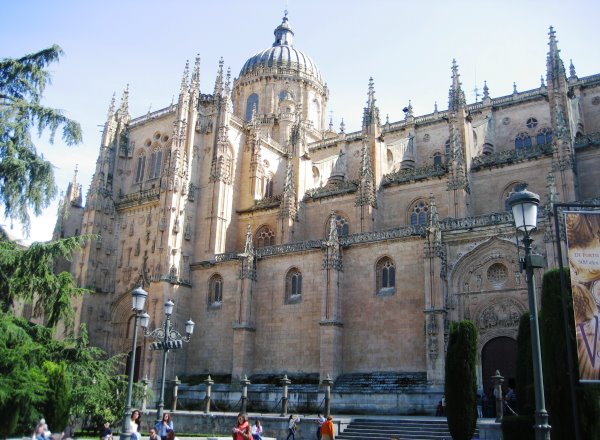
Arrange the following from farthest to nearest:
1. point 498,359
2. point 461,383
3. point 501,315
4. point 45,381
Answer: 1. point 501,315
2. point 498,359
3. point 461,383
4. point 45,381

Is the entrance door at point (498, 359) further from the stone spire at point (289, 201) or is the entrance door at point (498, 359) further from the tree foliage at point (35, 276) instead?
the tree foliage at point (35, 276)

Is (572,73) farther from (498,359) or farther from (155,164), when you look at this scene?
(155,164)

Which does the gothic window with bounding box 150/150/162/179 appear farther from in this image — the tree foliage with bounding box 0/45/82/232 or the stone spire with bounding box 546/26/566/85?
the stone spire with bounding box 546/26/566/85

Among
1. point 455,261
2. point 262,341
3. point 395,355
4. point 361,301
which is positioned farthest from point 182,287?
point 455,261

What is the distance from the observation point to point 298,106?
49.7 m

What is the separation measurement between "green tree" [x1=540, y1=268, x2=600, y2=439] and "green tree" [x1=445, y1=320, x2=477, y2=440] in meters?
6.03

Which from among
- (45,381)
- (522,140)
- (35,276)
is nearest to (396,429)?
(45,381)

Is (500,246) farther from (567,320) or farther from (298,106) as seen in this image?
(298,106)

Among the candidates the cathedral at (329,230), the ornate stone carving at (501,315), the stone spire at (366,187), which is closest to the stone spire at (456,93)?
the cathedral at (329,230)

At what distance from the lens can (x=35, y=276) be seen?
20.3 metres

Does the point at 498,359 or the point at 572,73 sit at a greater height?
the point at 572,73

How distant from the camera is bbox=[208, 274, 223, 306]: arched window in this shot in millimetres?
36531

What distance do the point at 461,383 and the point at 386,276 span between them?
42.0 feet

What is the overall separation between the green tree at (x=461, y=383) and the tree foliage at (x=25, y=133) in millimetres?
14682
